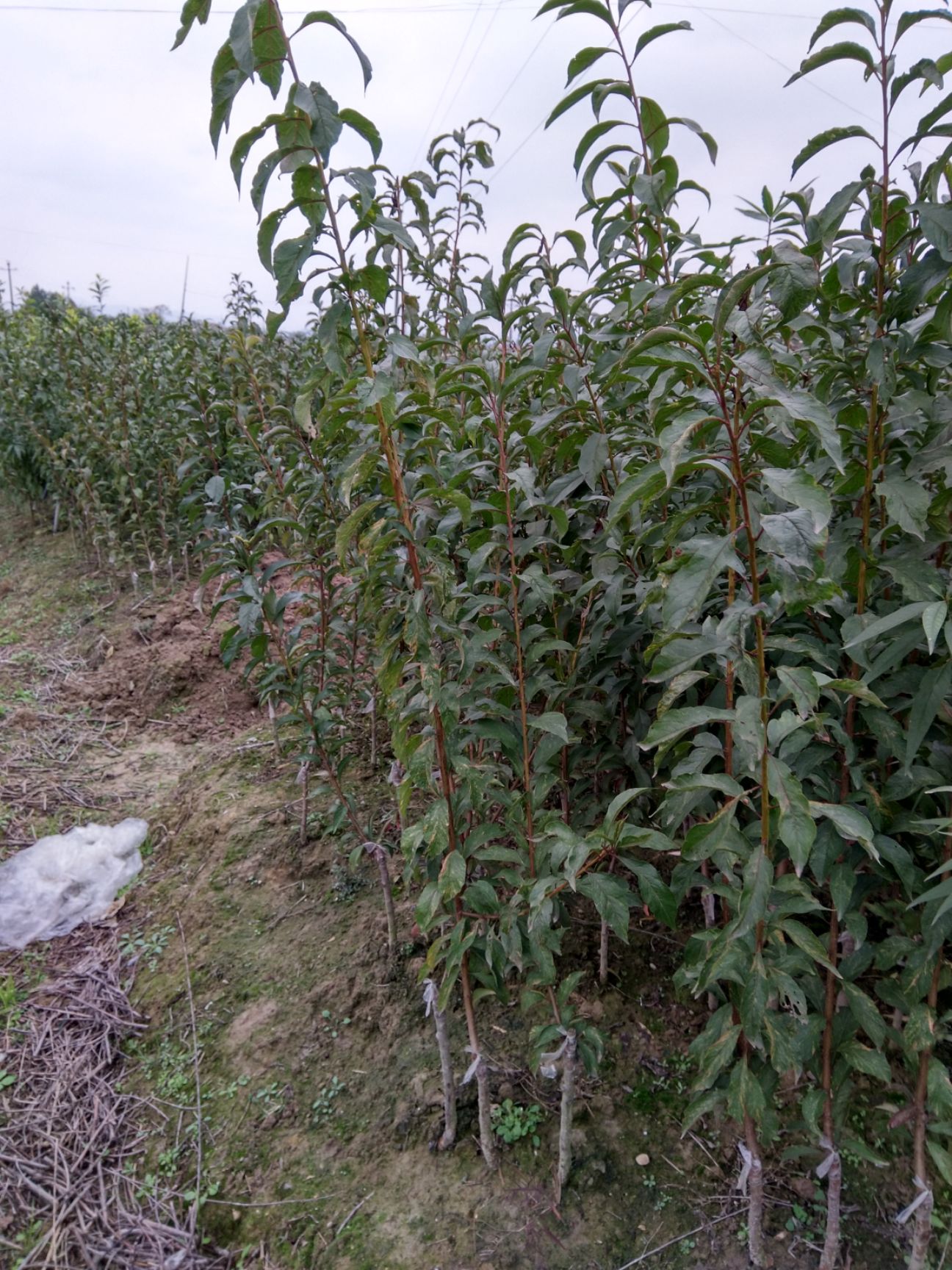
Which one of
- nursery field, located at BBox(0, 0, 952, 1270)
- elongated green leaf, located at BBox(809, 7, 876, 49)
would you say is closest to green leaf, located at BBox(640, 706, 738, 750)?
nursery field, located at BBox(0, 0, 952, 1270)

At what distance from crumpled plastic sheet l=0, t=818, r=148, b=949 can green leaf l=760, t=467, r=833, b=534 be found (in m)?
2.82

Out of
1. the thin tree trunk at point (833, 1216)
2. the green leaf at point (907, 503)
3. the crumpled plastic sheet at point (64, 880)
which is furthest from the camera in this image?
the crumpled plastic sheet at point (64, 880)

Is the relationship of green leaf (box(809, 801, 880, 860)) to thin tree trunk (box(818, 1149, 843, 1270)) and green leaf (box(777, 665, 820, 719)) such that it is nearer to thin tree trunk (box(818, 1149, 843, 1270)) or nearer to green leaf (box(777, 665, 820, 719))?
green leaf (box(777, 665, 820, 719))

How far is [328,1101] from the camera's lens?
77.3 inches

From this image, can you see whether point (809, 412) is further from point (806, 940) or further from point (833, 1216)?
point (833, 1216)

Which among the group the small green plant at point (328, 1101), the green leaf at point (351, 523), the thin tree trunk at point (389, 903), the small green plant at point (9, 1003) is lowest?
the small green plant at point (9, 1003)

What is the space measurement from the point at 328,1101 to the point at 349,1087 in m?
0.06

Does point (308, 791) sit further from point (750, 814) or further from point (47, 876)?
point (750, 814)

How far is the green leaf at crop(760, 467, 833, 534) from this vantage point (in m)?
1.00

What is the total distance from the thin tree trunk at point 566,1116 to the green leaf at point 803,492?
3.67ft

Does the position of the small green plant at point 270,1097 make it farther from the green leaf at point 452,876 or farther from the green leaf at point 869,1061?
the green leaf at point 869,1061

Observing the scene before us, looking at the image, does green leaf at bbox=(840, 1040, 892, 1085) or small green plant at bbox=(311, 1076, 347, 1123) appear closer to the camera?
green leaf at bbox=(840, 1040, 892, 1085)

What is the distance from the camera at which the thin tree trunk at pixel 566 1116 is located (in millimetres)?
1539

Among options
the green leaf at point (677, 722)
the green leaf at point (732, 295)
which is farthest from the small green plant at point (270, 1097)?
the green leaf at point (732, 295)
